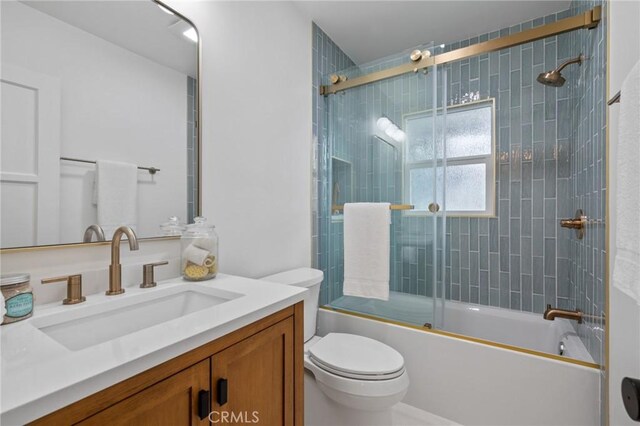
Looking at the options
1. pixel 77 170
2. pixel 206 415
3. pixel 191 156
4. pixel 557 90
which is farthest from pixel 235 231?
pixel 557 90

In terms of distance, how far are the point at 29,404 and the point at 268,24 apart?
1.87 metres

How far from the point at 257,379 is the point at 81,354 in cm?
42

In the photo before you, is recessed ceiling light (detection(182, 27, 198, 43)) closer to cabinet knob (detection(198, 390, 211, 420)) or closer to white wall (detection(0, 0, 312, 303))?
white wall (detection(0, 0, 312, 303))

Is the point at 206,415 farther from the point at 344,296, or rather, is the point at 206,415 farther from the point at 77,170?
the point at 344,296

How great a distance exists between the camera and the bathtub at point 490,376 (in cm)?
134

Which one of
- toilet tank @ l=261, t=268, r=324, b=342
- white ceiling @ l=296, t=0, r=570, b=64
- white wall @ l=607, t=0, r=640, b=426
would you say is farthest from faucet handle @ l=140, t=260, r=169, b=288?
white ceiling @ l=296, t=0, r=570, b=64

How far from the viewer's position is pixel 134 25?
3.54 feet

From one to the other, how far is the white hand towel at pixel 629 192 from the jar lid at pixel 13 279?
146cm

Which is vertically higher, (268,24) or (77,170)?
(268,24)

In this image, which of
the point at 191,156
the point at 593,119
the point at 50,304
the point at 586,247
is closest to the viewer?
the point at 50,304

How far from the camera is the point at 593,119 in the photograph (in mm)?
1388

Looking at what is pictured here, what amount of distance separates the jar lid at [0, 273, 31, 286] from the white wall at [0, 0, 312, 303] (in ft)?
0.39

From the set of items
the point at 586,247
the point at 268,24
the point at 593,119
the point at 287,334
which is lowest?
the point at 287,334

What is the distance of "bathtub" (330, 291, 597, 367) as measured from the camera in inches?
68.6
